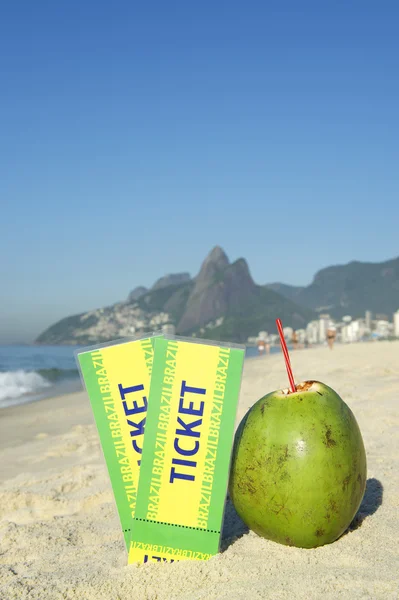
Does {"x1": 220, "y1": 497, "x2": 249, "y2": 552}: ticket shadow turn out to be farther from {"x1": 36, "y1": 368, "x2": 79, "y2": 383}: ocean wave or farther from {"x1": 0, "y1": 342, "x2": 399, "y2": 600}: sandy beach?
{"x1": 36, "y1": 368, "x2": 79, "y2": 383}: ocean wave

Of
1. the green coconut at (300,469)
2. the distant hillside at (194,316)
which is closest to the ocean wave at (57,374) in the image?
the green coconut at (300,469)

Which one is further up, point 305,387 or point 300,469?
point 305,387

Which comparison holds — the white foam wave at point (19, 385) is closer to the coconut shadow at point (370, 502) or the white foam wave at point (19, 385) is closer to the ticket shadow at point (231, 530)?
the ticket shadow at point (231, 530)

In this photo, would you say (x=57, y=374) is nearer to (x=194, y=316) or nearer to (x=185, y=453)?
(x=185, y=453)

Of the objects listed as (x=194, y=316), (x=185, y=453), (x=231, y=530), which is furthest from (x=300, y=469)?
(x=194, y=316)

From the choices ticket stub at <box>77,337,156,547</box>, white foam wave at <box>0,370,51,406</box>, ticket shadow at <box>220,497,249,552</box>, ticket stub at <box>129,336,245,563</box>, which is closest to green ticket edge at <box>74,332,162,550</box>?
ticket stub at <box>77,337,156,547</box>
